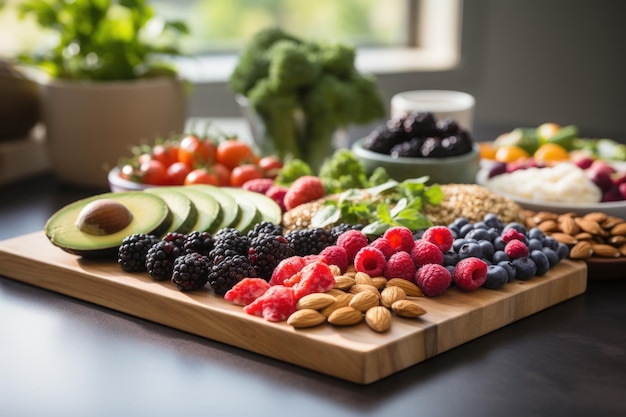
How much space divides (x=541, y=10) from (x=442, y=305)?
13.3 feet

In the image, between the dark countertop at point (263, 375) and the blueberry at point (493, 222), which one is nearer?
the dark countertop at point (263, 375)

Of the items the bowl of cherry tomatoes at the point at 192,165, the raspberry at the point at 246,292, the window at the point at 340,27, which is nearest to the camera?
the raspberry at the point at 246,292

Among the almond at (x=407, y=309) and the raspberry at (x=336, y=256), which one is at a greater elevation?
the raspberry at (x=336, y=256)

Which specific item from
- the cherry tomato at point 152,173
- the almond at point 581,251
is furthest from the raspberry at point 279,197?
the almond at point 581,251

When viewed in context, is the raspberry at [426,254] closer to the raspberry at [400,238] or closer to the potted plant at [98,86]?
the raspberry at [400,238]

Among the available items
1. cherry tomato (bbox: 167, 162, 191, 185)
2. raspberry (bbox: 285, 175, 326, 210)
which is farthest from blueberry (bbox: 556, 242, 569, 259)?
cherry tomato (bbox: 167, 162, 191, 185)

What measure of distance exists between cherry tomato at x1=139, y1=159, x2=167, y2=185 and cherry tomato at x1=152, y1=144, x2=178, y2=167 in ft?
0.17

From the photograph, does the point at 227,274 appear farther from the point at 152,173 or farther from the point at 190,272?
the point at 152,173

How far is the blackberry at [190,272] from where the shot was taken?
1.59 metres

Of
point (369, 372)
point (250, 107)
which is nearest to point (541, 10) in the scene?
point (250, 107)

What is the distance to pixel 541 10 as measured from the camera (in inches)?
206

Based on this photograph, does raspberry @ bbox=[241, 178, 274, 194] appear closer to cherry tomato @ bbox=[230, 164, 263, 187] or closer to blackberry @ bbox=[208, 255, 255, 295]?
cherry tomato @ bbox=[230, 164, 263, 187]

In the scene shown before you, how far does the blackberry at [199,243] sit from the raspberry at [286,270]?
0.52 ft

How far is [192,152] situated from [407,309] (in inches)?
43.1
